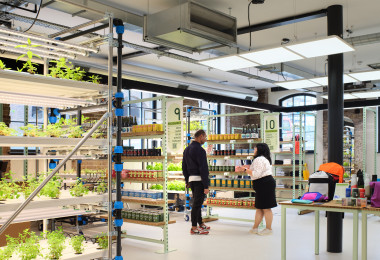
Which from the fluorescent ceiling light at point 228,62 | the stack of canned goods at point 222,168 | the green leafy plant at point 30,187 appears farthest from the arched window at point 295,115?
the green leafy plant at point 30,187

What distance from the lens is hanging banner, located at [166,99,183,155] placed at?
7297 millimetres

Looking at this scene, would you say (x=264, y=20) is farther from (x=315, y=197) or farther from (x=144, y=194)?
(x=315, y=197)

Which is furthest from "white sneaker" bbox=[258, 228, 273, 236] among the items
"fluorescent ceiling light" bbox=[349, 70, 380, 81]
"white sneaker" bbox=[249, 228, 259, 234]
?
"fluorescent ceiling light" bbox=[349, 70, 380, 81]

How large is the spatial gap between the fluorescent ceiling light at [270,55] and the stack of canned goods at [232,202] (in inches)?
128

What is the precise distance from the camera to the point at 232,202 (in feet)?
30.1

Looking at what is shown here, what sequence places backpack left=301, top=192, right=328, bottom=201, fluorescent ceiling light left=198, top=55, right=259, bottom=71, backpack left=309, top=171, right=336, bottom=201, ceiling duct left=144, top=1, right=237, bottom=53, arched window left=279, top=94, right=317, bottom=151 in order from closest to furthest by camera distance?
backpack left=301, top=192, right=328, bottom=201
backpack left=309, top=171, right=336, bottom=201
ceiling duct left=144, top=1, right=237, bottom=53
fluorescent ceiling light left=198, top=55, right=259, bottom=71
arched window left=279, top=94, right=317, bottom=151

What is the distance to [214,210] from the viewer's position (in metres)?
11.6

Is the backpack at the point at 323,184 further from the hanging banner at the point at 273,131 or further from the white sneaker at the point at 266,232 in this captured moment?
the hanging banner at the point at 273,131

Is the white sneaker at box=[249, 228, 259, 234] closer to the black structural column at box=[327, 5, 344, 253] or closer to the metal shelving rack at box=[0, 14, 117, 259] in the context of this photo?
the black structural column at box=[327, 5, 344, 253]

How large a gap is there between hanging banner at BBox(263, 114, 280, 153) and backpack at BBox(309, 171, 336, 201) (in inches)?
193

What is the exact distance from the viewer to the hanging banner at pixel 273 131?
408 inches

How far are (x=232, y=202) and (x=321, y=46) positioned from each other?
168 inches

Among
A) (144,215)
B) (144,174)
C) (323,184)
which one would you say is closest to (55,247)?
(144,215)

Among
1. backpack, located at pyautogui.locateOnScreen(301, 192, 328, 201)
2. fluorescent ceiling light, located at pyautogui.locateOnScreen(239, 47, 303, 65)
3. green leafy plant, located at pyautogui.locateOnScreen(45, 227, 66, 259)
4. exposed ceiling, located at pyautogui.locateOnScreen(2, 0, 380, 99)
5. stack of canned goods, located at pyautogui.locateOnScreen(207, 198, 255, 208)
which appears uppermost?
exposed ceiling, located at pyautogui.locateOnScreen(2, 0, 380, 99)
